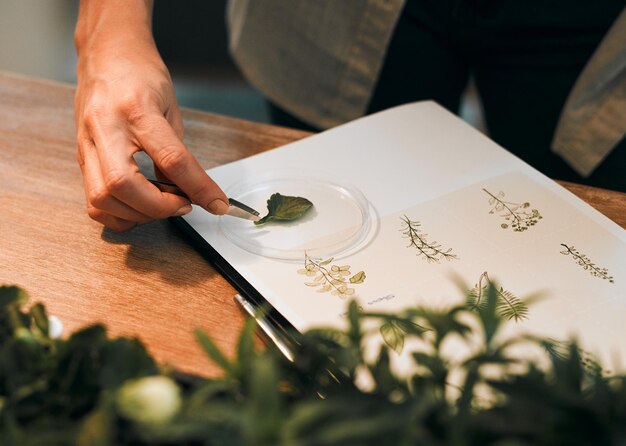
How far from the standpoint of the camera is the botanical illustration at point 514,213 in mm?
624

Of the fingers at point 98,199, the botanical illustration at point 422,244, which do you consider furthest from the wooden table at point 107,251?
the botanical illustration at point 422,244

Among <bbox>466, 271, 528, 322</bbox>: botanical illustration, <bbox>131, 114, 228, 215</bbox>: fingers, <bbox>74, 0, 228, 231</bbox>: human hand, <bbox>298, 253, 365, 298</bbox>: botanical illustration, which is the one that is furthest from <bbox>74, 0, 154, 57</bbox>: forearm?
<bbox>466, 271, 528, 322</bbox>: botanical illustration

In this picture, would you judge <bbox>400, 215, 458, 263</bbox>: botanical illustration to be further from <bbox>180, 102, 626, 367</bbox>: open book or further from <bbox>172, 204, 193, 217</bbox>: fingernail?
<bbox>172, 204, 193, 217</bbox>: fingernail

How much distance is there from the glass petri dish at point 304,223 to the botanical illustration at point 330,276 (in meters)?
0.01

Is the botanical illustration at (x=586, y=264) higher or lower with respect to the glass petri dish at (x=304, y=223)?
higher

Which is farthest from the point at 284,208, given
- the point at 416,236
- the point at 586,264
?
the point at 586,264

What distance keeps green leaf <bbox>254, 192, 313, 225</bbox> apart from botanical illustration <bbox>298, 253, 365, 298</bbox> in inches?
2.3

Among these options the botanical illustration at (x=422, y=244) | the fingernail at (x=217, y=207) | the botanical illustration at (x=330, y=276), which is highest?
the botanical illustration at (x=422, y=244)

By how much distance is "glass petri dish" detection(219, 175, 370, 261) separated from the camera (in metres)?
0.60

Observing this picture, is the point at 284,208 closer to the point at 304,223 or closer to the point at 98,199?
the point at 304,223

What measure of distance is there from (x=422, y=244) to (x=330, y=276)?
0.30ft

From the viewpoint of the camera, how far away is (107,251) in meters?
0.60

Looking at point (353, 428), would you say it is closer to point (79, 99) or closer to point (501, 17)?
point (79, 99)

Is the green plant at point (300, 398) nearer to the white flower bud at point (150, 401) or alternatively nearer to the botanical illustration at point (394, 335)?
the white flower bud at point (150, 401)
